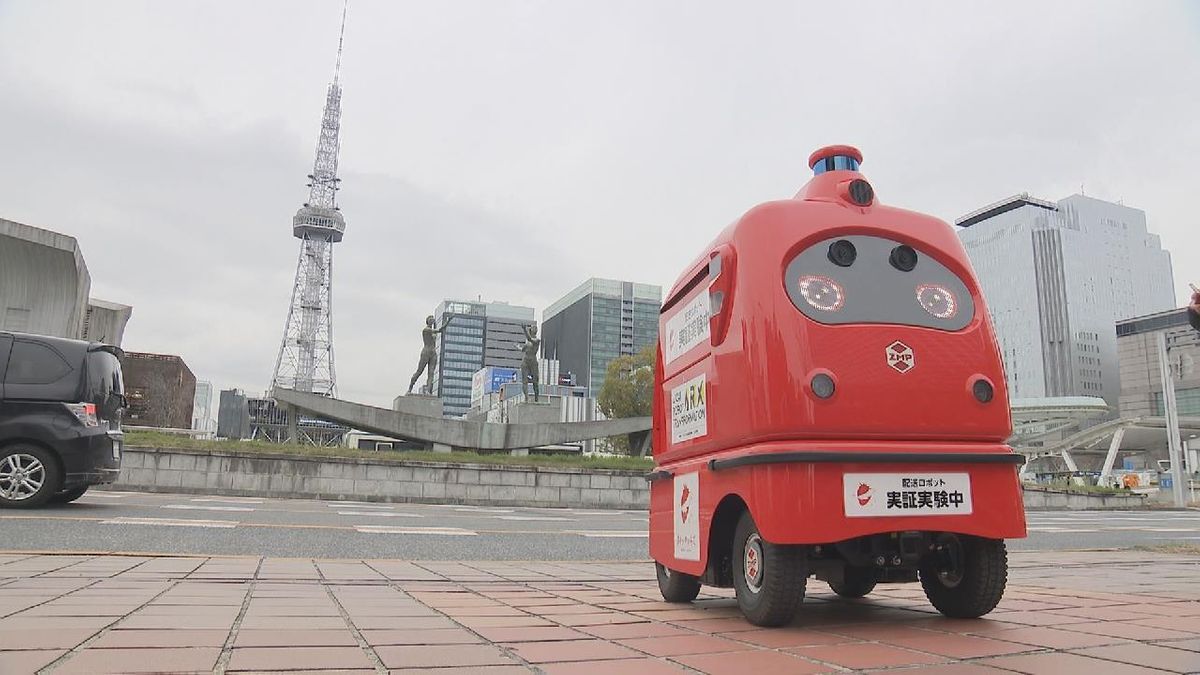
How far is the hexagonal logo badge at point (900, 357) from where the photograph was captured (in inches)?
124

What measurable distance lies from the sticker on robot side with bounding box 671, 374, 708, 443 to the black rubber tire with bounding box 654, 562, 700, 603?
729 mm

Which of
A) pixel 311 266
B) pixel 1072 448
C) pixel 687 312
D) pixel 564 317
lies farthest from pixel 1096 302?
pixel 687 312

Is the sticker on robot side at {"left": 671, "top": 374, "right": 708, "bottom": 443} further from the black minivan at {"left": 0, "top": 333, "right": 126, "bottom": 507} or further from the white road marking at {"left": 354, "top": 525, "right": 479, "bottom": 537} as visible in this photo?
the black minivan at {"left": 0, "top": 333, "right": 126, "bottom": 507}

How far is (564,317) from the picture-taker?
135m

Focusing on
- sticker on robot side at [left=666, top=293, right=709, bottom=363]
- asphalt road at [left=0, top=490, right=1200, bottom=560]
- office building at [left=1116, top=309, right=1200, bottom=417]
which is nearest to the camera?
sticker on robot side at [left=666, top=293, right=709, bottom=363]

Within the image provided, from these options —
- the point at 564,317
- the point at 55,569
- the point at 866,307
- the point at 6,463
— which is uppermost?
the point at 564,317

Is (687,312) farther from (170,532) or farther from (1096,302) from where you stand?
(1096,302)

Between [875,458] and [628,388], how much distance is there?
141ft

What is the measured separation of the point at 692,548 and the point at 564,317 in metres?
132

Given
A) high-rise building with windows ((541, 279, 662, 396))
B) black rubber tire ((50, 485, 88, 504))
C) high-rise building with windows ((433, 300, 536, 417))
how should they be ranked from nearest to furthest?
1. black rubber tire ((50, 485, 88, 504))
2. high-rise building with windows ((541, 279, 662, 396))
3. high-rise building with windows ((433, 300, 536, 417))

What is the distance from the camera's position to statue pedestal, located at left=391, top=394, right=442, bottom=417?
26.3 meters

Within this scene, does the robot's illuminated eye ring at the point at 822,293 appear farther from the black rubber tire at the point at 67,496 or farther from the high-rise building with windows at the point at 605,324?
the high-rise building with windows at the point at 605,324

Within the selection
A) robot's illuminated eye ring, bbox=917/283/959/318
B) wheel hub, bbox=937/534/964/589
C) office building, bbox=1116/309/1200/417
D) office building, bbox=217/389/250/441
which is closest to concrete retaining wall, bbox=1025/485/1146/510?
wheel hub, bbox=937/534/964/589

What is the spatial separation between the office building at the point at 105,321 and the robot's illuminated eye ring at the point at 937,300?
1500 inches
